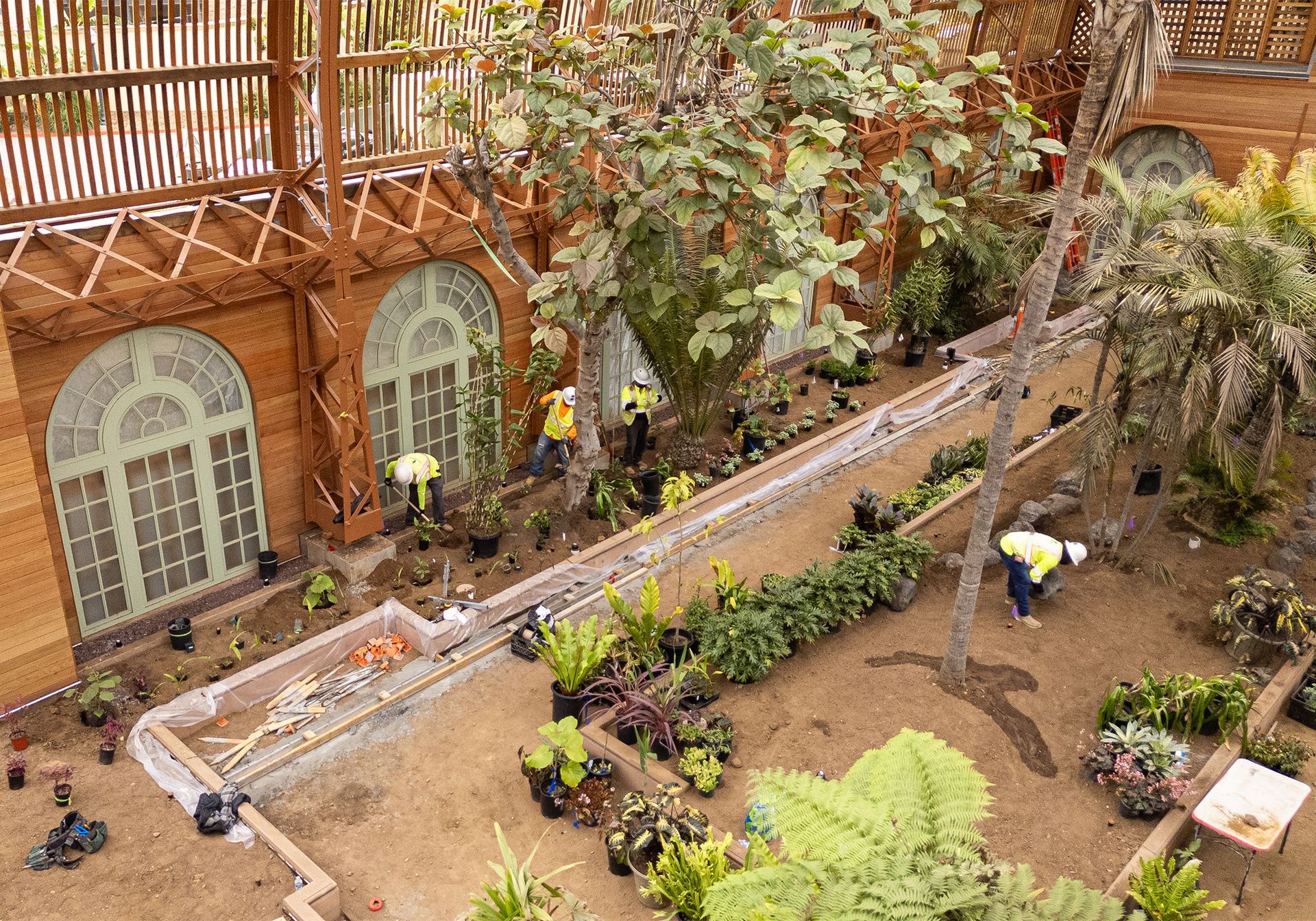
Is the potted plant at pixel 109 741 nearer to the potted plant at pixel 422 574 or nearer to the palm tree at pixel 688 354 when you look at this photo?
the potted plant at pixel 422 574

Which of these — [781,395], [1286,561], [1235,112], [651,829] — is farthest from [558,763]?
[1235,112]

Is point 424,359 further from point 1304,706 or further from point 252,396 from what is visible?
point 1304,706

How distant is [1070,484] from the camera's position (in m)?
13.0

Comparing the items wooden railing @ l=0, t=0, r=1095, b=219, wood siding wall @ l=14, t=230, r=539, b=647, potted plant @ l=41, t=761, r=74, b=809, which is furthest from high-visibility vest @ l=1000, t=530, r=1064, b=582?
potted plant @ l=41, t=761, r=74, b=809

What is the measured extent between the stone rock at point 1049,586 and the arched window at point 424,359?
21.1ft

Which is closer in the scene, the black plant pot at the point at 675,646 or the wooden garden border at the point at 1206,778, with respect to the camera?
the wooden garden border at the point at 1206,778

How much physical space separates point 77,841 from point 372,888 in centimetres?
206

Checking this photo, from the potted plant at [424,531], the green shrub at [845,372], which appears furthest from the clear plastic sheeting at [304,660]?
the green shrub at [845,372]

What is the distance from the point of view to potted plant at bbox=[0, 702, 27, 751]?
27.5 feet

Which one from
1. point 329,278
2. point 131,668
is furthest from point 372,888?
point 329,278

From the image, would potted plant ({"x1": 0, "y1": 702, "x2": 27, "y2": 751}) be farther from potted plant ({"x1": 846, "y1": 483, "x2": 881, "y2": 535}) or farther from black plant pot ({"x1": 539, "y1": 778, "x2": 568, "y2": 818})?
potted plant ({"x1": 846, "y1": 483, "x2": 881, "y2": 535})

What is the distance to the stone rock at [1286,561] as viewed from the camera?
11.6m

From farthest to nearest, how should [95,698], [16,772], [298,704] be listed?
[298,704] → [95,698] → [16,772]

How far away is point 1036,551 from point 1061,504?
246 centimetres
